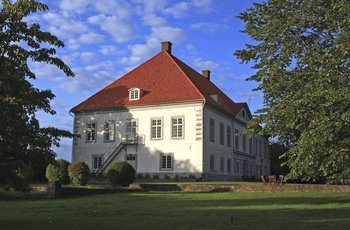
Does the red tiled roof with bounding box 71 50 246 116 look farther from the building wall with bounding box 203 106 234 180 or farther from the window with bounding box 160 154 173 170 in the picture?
the window with bounding box 160 154 173 170

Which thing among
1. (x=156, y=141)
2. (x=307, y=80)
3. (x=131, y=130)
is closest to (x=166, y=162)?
(x=156, y=141)

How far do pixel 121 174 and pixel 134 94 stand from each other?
15.0 meters

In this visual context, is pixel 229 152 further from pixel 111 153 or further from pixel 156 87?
pixel 111 153

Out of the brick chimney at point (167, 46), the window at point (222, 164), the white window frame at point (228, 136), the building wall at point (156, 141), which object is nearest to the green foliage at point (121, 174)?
the building wall at point (156, 141)

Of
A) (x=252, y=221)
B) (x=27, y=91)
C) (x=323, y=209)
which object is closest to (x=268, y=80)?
(x=323, y=209)

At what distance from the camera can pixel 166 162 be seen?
3856 cm

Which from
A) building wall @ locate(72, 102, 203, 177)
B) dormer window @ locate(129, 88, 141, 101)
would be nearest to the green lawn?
building wall @ locate(72, 102, 203, 177)

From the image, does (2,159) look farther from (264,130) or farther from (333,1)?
(333,1)

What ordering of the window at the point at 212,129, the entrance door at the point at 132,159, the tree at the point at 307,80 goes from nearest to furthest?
1. the tree at the point at 307,80
2. the window at the point at 212,129
3. the entrance door at the point at 132,159

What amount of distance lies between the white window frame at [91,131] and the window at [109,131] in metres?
1.24

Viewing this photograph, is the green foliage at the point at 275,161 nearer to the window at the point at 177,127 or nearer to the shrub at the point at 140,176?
the window at the point at 177,127

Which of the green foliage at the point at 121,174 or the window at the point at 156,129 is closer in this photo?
the green foliage at the point at 121,174

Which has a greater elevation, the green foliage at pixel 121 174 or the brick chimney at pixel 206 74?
the brick chimney at pixel 206 74

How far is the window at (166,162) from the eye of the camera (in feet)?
126
